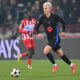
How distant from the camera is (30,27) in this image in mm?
12828

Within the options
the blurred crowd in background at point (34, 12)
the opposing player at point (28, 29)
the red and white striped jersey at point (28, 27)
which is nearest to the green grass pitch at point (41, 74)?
the opposing player at point (28, 29)

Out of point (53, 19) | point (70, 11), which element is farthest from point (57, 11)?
point (53, 19)

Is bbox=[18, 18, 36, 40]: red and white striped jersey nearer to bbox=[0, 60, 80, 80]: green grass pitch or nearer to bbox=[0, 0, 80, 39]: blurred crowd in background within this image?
bbox=[0, 60, 80, 80]: green grass pitch

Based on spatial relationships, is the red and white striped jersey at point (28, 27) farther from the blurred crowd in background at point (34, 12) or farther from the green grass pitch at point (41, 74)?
the blurred crowd in background at point (34, 12)

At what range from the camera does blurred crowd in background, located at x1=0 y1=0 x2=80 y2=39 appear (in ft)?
56.7

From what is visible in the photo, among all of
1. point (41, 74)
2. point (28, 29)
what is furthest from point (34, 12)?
point (41, 74)

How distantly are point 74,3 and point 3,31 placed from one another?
376 centimetres

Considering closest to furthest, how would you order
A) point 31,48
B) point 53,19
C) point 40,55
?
1. point 53,19
2. point 31,48
3. point 40,55

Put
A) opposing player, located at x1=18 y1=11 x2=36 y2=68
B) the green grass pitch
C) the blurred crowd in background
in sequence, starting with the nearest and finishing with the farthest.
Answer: the green grass pitch < opposing player, located at x1=18 y1=11 x2=36 y2=68 < the blurred crowd in background

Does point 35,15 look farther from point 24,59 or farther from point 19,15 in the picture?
point 24,59

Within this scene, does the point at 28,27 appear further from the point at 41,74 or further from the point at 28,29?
the point at 41,74

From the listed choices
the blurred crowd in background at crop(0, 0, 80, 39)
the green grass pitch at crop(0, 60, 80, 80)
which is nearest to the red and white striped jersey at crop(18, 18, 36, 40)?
the green grass pitch at crop(0, 60, 80, 80)

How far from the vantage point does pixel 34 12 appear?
17750 millimetres

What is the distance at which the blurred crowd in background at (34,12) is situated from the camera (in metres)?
17.3
